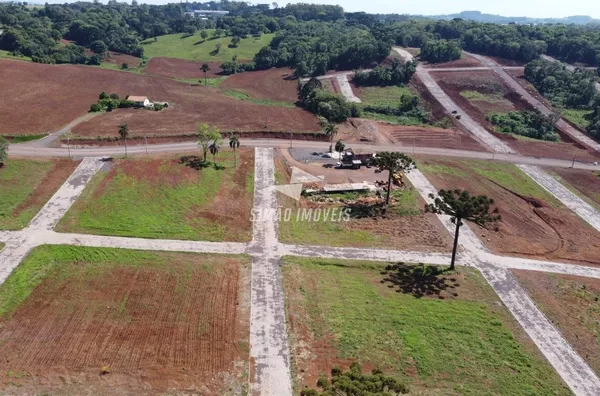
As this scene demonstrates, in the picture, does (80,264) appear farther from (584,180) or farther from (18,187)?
(584,180)

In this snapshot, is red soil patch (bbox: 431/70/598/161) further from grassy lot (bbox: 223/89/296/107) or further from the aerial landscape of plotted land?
grassy lot (bbox: 223/89/296/107)

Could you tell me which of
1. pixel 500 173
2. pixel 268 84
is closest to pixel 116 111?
pixel 268 84

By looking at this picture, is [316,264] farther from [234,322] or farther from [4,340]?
[4,340]

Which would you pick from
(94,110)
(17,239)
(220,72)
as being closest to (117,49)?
(220,72)

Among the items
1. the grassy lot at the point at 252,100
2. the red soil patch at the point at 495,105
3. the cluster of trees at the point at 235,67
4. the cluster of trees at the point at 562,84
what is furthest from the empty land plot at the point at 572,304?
the cluster of trees at the point at 235,67

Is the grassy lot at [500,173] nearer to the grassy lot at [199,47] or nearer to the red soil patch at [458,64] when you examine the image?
the red soil patch at [458,64]

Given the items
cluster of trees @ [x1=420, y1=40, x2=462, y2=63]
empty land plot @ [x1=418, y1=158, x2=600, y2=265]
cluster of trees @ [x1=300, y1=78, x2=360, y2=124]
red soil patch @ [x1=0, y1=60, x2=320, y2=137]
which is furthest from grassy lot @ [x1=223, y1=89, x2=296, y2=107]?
cluster of trees @ [x1=420, y1=40, x2=462, y2=63]
